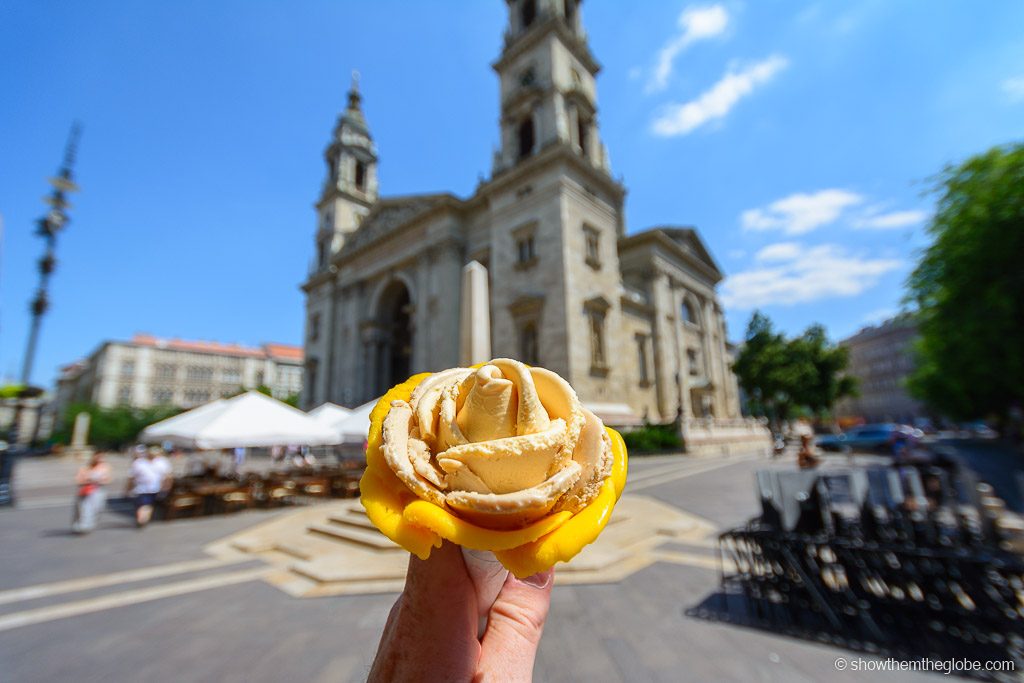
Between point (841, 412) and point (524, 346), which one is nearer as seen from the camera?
point (524, 346)

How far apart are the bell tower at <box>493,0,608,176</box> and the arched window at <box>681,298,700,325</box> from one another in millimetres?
12693

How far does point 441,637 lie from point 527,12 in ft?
108

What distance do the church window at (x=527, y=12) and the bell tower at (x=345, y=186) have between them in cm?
1753

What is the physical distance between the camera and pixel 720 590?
4.48 meters

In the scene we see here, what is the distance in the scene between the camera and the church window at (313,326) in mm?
32853

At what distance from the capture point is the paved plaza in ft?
10.3

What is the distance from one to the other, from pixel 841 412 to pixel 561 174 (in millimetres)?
85914

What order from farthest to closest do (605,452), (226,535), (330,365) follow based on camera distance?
1. (330,365)
2. (226,535)
3. (605,452)

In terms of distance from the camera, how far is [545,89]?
21.2 m

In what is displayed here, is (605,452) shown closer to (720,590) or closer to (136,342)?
(720,590)

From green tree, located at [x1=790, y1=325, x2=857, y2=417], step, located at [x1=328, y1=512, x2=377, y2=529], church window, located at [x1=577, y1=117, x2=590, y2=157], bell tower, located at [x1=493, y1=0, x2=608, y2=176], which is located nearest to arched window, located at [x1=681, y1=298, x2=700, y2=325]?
green tree, located at [x1=790, y1=325, x2=857, y2=417]

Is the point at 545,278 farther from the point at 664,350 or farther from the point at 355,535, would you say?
the point at 355,535

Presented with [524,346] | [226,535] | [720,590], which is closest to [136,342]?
[524,346]

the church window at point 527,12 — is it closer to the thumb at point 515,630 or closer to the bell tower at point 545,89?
the bell tower at point 545,89
